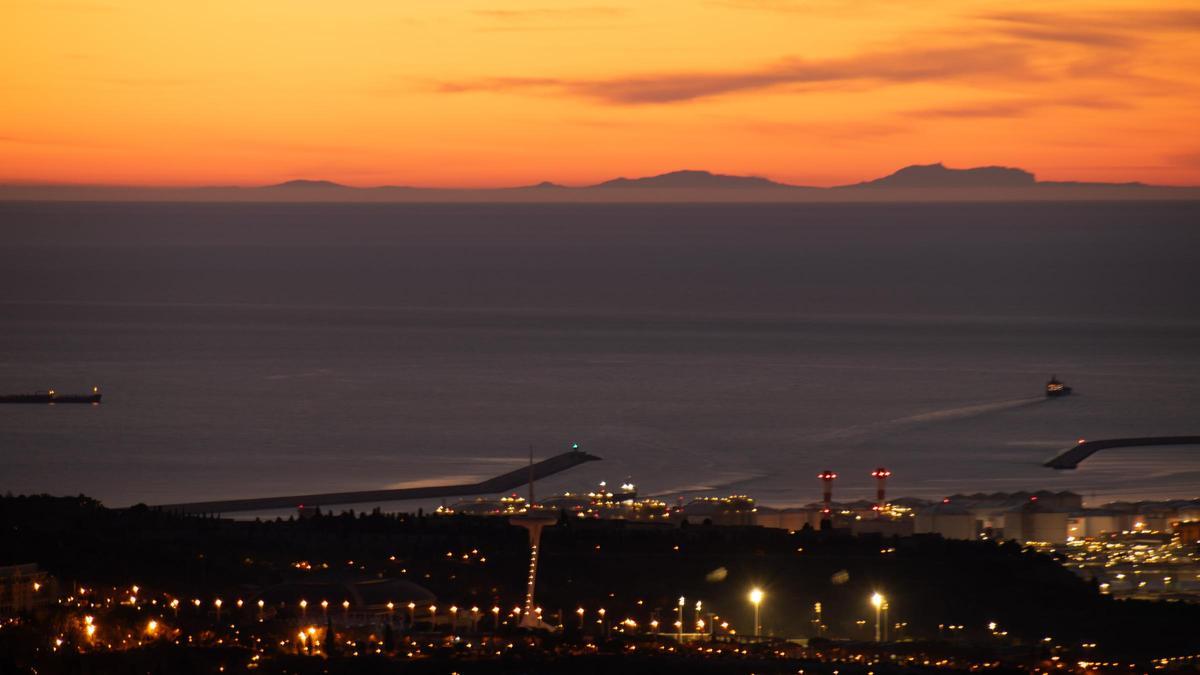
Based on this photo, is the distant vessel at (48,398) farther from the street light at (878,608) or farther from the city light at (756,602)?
the street light at (878,608)

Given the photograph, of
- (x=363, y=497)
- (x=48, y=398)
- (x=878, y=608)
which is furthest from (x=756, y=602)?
(x=48, y=398)

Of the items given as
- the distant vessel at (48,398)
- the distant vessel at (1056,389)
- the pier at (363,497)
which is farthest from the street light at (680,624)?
the distant vessel at (48,398)

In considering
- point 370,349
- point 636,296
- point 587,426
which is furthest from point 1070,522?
point 636,296

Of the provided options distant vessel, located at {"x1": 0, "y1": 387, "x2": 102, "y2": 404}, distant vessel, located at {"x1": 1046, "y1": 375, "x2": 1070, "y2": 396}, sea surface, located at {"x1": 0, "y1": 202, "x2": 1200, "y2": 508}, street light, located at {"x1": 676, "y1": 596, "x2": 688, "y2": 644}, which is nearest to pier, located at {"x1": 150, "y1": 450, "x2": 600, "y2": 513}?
sea surface, located at {"x1": 0, "y1": 202, "x2": 1200, "y2": 508}

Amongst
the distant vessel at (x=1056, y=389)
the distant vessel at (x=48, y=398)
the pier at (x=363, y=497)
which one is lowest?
the pier at (x=363, y=497)

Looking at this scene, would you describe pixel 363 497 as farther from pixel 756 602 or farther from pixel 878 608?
pixel 878 608

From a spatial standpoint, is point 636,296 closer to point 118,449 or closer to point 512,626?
point 118,449
